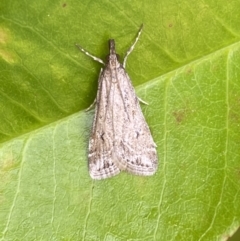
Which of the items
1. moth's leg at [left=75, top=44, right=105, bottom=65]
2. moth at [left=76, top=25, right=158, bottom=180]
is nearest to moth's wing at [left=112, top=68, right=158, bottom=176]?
moth at [left=76, top=25, right=158, bottom=180]

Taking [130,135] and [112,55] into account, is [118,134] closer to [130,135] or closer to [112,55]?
[130,135]

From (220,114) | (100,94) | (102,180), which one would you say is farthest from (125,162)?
(220,114)

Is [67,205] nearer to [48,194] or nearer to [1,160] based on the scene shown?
[48,194]

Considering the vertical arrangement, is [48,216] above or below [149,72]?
below

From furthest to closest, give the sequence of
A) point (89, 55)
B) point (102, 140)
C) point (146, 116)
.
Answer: point (102, 140), point (146, 116), point (89, 55)

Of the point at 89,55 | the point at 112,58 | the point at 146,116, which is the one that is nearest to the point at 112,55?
the point at 112,58

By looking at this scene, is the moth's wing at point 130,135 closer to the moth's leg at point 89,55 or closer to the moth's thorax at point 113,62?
the moth's thorax at point 113,62
